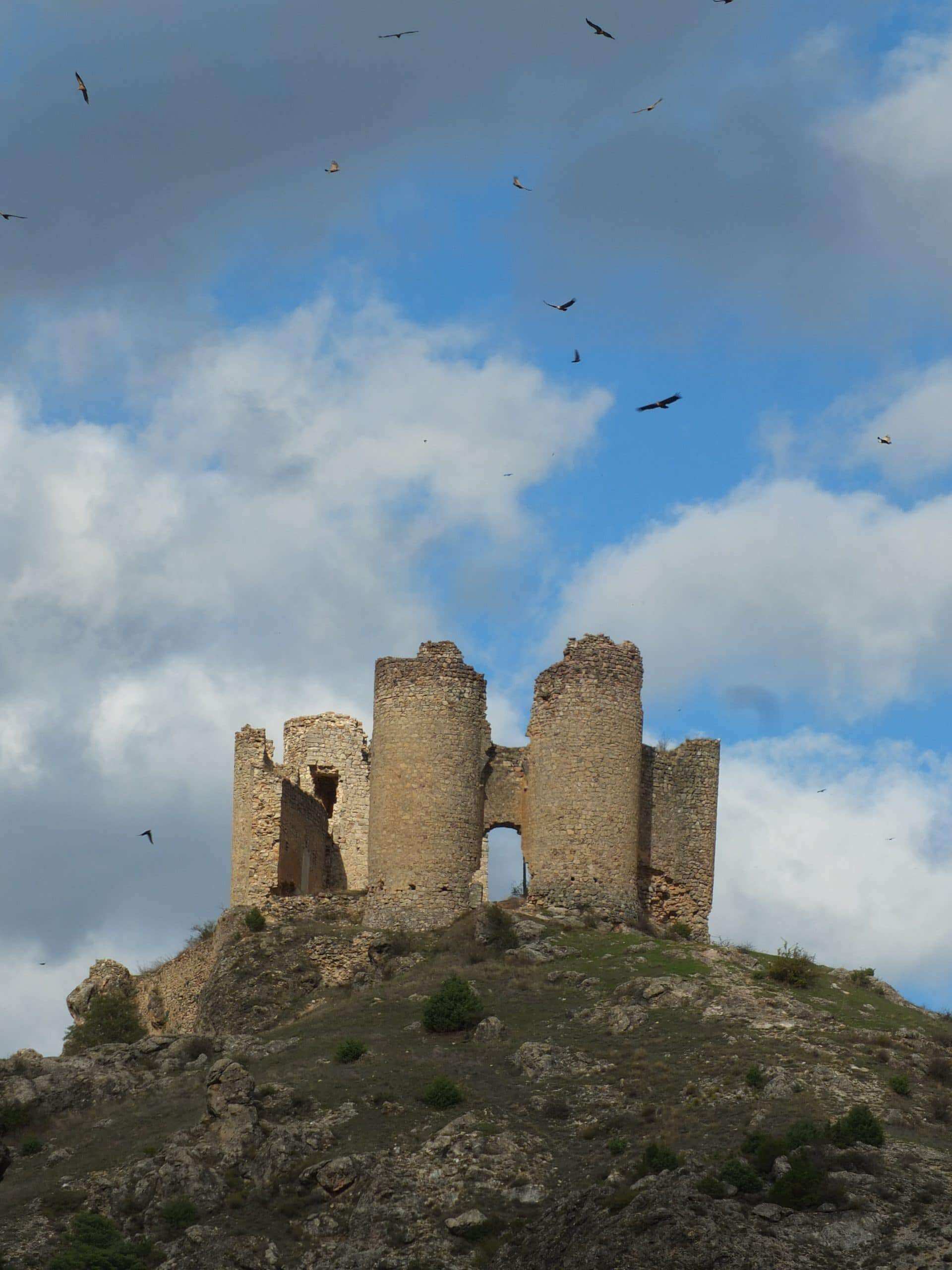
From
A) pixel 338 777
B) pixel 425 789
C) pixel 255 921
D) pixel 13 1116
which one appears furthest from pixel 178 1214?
pixel 338 777

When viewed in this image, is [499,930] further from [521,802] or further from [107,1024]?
[107,1024]

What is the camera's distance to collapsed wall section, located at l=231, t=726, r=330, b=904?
62031 millimetres

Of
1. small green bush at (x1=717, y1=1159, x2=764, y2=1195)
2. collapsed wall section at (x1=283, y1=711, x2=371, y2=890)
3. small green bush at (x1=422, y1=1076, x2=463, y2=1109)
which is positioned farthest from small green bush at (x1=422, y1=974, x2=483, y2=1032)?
collapsed wall section at (x1=283, y1=711, x2=371, y2=890)

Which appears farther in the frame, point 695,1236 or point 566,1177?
point 566,1177

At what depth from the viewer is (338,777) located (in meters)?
68.9

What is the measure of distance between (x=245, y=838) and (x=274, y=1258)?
23.8 m

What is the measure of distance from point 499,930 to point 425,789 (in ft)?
17.4

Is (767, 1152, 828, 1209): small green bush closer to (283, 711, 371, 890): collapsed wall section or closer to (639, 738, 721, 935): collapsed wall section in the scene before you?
(639, 738, 721, 935): collapsed wall section

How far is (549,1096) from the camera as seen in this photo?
45219mm

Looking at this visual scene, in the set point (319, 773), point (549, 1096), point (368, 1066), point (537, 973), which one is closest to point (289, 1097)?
point (368, 1066)

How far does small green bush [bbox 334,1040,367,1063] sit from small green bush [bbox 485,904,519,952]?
7.97m

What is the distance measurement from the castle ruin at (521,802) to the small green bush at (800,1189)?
20.4m

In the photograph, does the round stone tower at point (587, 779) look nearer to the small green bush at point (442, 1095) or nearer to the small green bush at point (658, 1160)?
the small green bush at point (442, 1095)

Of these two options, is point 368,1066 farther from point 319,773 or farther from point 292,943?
point 319,773
